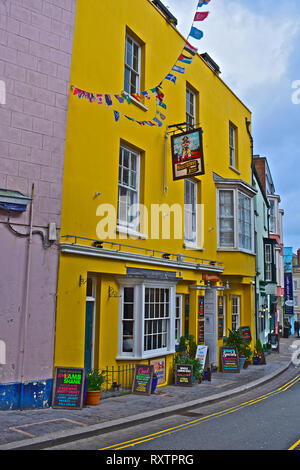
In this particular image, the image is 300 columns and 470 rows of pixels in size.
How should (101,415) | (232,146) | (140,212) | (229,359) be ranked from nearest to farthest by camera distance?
(101,415), (140,212), (229,359), (232,146)

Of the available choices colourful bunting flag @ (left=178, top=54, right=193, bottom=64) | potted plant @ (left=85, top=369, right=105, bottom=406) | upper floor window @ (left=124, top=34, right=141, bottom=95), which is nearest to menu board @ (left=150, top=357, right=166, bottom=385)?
potted plant @ (left=85, top=369, right=105, bottom=406)

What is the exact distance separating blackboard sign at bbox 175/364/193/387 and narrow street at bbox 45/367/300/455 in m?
1.72

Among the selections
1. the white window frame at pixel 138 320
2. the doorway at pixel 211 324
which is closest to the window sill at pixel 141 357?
the white window frame at pixel 138 320

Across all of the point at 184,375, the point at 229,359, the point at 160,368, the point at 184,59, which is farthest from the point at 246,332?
the point at 184,59

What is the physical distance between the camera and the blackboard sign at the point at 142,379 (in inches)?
406

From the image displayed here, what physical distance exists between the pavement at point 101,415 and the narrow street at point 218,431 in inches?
6.6

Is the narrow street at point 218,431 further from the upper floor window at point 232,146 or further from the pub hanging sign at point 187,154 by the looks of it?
the upper floor window at point 232,146

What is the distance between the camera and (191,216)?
14648 mm

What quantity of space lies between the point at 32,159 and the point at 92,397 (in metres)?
5.35

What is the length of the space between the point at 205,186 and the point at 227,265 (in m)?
3.27

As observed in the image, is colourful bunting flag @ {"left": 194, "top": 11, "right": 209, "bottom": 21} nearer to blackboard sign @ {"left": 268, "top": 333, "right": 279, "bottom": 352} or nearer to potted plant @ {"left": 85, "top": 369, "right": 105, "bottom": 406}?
potted plant @ {"left": 85, "top": 369, "right": 105, "bottom": 406}

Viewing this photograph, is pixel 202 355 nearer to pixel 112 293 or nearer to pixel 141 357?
pixel 141 357

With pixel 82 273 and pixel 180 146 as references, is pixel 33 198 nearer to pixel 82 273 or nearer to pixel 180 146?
pixel 82 273
